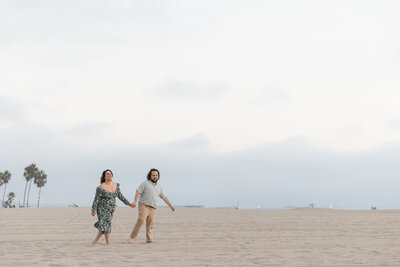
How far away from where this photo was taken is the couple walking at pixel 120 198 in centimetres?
1135

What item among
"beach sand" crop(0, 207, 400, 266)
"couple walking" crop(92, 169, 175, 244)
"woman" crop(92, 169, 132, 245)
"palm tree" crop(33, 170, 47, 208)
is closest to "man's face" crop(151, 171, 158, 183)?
"couple walking" crop(92, 169, 175, 244)

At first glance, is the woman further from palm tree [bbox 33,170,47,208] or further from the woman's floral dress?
palm tree [bbox 33,170,47,208]

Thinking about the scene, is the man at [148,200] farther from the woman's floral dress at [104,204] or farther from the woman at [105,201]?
the woman's floral dress at [104,204]

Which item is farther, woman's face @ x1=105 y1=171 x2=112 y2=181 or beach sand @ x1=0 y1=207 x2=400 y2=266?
woman's face @ x1=105 y1=171 x2=112 y2=181

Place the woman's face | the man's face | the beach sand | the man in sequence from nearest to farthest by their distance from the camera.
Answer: the beach sand < the woman's face < the man < the man's face

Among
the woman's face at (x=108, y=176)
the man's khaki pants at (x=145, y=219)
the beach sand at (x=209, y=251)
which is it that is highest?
the woman's face at (x=108, y=176)

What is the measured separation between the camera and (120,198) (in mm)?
11711

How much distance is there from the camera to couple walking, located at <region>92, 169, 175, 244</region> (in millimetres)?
11352

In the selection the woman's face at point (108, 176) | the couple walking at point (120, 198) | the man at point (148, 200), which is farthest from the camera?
the man at point (148, 200)

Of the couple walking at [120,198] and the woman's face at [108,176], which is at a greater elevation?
the woman's face at [108,176]

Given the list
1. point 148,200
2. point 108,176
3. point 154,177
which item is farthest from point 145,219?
point 108,176

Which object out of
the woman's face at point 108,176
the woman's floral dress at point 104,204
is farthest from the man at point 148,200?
the woman's face at point 108,176

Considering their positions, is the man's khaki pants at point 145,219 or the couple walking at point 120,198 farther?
the man's khaki pants at point 145,219

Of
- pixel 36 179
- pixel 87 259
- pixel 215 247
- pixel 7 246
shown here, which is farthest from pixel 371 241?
pixel 36 179
